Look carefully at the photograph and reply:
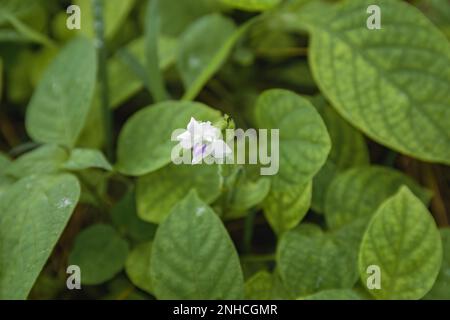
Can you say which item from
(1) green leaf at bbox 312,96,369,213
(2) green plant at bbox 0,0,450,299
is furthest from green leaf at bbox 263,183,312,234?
(1) green leaf at bbox 312,96,369,213

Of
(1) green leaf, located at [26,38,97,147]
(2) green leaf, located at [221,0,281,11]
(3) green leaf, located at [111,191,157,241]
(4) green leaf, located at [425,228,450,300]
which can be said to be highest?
(2) green leaf, located at [221,0,281,11]

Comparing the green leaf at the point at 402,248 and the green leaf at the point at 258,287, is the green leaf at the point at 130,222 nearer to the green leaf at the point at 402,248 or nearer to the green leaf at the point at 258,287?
the green leaf at the point at 258,287

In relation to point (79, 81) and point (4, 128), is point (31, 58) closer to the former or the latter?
point (4, 128)

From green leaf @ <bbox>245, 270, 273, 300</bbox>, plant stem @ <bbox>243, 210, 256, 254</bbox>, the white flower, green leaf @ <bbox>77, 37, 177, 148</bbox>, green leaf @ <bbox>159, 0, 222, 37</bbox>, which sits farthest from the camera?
green leaf @ <bbox>159, 0, 222, 37</bbox>

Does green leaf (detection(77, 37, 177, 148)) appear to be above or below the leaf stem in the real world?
above

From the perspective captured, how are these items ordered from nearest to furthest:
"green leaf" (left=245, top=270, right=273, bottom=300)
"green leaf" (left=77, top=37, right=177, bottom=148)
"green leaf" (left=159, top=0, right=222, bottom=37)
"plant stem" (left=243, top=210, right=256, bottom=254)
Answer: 1. "green leaf" (left=245, top=270, right=273, bottom=300)
2. "plant stem" (left=243, top=210, right=256, bottom=254)
3. "green leaf" (left=77, top=37, right=177, bottom=148)
4. "green leaf" (left=159, top=0, right=222, bottom=37)

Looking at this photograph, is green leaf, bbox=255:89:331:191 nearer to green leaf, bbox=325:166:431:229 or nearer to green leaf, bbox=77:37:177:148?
green leaf, bbox=325:166:431:229

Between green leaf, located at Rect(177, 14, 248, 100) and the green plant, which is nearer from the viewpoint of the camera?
the green plant
